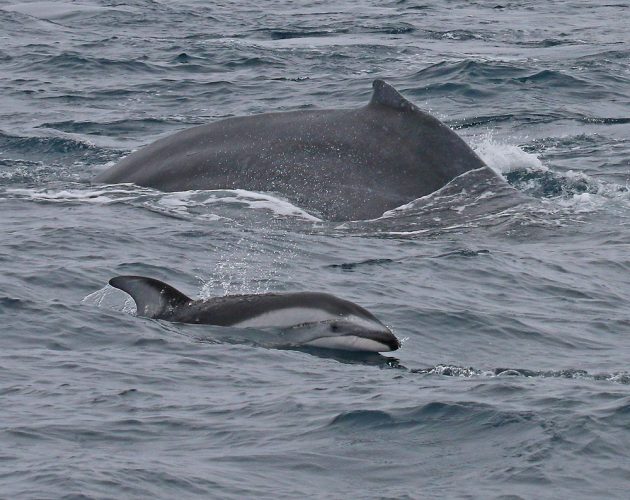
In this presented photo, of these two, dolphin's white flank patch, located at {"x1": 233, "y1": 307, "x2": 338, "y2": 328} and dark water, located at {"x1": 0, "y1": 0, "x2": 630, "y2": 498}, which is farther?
dolphin's white flank patch, located at {"x1": 233, "y1": 307, "x2": 338, "y2": 328}

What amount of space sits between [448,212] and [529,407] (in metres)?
5.81

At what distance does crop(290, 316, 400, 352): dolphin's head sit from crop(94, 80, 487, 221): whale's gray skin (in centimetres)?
436

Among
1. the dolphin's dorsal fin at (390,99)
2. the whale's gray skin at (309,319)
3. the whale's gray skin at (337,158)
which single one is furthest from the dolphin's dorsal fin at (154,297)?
the dolphin's dorsal fin at (390,99)

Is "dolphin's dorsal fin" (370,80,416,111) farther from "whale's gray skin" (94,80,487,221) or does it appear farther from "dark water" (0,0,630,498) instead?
"dark water" (0,0,630,498)

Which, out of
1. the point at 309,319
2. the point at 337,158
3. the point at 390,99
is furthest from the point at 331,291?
the point at 390,99

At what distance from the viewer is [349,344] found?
9758 mm

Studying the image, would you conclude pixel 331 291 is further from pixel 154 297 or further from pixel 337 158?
pixel 337 158

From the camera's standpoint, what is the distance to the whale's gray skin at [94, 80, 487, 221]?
46.7 feet

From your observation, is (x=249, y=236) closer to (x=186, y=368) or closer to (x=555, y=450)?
(x=186, y=368)

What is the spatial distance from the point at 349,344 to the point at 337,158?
4.94 m

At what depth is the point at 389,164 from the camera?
14305mm

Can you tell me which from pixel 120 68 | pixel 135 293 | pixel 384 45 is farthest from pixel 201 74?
pixel 135 293

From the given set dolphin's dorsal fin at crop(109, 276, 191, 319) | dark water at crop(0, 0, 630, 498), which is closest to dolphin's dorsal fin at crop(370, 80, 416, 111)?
dark water at crop(0, 0, 630, 498)

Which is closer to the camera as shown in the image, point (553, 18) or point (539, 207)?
point (539, 207)
